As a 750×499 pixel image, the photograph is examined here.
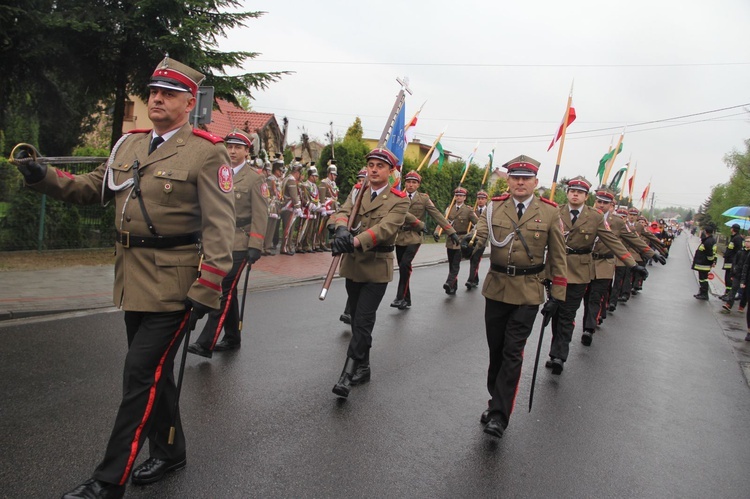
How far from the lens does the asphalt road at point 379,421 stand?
11.6 ft

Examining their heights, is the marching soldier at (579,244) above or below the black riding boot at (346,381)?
above

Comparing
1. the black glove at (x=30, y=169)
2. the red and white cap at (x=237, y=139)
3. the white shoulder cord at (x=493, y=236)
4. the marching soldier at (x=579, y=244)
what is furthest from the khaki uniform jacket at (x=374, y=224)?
the marching soldier at (x=579, y=244)

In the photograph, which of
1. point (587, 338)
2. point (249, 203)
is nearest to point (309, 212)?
point (587, 338)

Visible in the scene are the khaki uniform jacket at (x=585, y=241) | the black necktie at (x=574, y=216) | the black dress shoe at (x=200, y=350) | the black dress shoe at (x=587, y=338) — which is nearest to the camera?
the black dress shoe at (x=200, y=350)

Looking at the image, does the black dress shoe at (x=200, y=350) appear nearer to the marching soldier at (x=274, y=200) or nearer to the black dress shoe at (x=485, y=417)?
the black dress shoe at (x=485, y=417)

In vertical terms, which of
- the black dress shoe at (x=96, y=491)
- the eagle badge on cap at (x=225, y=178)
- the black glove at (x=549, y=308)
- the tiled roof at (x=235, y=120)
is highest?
the tiled roof at (x=235, y=120)

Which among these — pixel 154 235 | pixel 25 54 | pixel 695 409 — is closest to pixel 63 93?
pixel 25 54

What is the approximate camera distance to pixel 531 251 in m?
4.91

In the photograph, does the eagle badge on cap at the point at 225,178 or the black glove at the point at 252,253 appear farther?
the black glove at the point at 252,253

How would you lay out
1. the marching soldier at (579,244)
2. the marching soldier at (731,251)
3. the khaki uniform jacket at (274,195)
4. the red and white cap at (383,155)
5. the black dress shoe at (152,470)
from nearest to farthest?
the black dress shoe at (152,470) < the red and white cap at (383,155) < the marching soldier at (579,244) < the khaki uniform jacket at (274,195) < the marching soldier at (731,251)

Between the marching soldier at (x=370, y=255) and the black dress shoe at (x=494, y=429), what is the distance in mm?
1227

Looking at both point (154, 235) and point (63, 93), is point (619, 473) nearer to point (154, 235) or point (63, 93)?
point (154, 235)

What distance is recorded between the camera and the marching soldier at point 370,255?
509 cm

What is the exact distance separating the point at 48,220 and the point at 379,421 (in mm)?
9330
